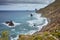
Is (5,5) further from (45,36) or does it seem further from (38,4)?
(45,36)

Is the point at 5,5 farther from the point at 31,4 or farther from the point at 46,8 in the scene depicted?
the point at 46,8

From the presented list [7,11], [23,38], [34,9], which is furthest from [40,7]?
[23,38]

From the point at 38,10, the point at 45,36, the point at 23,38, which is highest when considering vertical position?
the point at 45,36

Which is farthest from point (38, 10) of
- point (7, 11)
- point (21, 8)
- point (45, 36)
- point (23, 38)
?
point (45, 36)

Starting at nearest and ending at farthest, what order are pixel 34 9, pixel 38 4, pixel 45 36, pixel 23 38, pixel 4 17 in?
pixel 45 36 < pixel 23 38 < pixel 4 17 < pixel 38 4 < pixel 34 9

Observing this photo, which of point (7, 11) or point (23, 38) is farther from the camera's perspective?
point (7, 11)

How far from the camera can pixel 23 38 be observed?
17.7 m

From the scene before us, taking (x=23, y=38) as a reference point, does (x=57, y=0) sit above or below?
below

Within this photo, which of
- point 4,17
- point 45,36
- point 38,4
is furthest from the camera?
point 38,4

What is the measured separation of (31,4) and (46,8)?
19.2 feet

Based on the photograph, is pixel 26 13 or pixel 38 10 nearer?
pixel 26 13

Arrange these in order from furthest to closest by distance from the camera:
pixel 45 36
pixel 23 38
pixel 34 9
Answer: pixel 34 9 → pixel 23 38 → pixel 45 36

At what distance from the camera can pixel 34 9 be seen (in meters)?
51.9

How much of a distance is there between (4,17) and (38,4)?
25.6 ft
